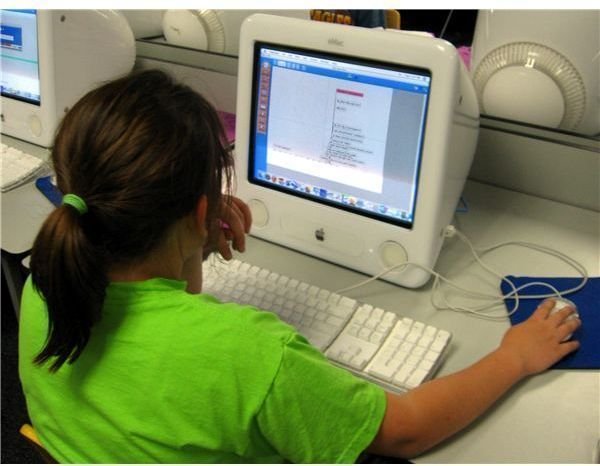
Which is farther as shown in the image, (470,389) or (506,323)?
(506,323)

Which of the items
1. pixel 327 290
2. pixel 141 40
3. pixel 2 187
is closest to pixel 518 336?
pixel 327 290

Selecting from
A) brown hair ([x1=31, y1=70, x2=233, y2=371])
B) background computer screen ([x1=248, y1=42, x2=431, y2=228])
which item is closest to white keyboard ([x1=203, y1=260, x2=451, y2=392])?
background computer screen ([x1=248, y1=42, x2=431, y2=228])

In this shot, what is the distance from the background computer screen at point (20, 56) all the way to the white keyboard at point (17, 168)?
150 millimetres

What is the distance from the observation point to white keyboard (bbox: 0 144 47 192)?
4.89 feet

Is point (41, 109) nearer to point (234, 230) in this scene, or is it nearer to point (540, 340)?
point (234, 230)

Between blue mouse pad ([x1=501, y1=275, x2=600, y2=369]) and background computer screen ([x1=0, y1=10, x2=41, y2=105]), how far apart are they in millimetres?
1241

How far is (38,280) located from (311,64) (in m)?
0.56

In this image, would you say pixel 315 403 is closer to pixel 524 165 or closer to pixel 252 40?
pixel 252 40

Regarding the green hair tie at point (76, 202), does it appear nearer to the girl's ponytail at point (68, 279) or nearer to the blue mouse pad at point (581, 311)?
the girl's ponytail at point (68, 279)

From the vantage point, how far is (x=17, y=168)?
154 centimetres

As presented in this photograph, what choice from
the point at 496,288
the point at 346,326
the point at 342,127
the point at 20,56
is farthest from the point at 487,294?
the point at 20,56

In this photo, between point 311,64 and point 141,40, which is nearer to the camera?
point 311,64

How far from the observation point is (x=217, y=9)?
5.65 feet

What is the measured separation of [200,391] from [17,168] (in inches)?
41.1
